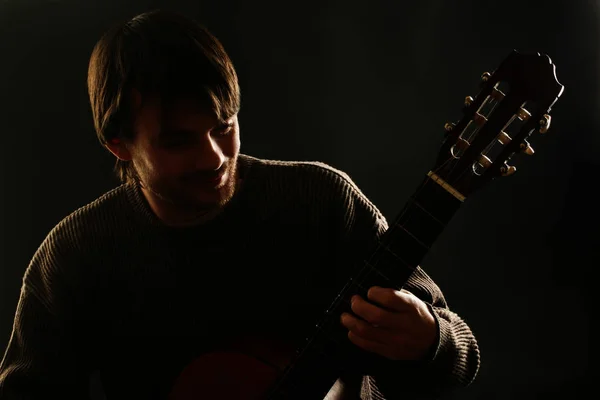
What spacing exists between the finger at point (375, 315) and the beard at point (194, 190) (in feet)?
1.06

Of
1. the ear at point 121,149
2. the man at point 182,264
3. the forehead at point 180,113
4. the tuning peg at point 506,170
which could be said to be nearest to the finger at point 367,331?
the man at point 182,264

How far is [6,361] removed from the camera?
1.13m

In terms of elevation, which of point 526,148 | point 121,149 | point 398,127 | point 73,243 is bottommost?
point 73,243

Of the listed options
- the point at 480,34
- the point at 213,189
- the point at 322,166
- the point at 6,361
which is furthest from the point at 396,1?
the point at 6,361

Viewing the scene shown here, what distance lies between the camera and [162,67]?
3.04 feet

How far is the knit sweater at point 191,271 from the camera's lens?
109cm

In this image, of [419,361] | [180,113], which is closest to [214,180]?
[180,113]

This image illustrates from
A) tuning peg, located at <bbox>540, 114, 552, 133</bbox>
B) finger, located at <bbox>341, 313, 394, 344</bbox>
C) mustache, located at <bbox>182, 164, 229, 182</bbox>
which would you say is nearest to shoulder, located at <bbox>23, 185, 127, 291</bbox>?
mustache, located at <bbox>182, 164, 229, 182</bbox>

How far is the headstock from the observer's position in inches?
29.0

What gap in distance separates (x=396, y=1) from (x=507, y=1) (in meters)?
0.26

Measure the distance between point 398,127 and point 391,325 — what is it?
791 millimetres

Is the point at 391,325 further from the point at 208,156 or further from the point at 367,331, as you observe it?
the point at 208,156

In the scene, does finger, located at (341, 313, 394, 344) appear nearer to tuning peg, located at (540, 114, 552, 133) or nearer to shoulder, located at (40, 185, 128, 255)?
tuning peg, located at (540, 114, 552, 133)

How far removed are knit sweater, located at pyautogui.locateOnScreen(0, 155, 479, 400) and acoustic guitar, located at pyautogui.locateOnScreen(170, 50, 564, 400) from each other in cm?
13
